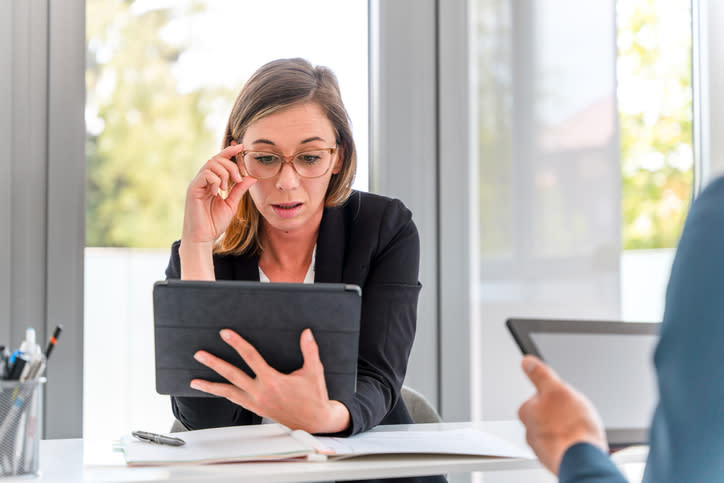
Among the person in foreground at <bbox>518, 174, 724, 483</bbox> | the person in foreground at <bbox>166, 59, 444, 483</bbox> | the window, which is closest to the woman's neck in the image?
the person in foreground at <bbox>166, 59, 444, 483</bbox>

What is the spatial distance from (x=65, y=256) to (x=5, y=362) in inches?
39.0

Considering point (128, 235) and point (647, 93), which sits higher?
point (647, 93)

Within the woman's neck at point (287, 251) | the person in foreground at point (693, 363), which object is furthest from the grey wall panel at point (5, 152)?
the person in foreground at point (693, 363)

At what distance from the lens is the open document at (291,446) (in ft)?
3.47

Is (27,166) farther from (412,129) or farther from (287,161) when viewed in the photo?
(412,129)

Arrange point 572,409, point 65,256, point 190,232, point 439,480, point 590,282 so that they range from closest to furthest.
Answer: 1. point 572,409
2. point 439,480
3. point 190,232
4. point 65,256
5. point 590,282

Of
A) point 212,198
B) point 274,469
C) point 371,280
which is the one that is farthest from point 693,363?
point 212,198

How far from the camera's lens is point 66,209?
1985 mm

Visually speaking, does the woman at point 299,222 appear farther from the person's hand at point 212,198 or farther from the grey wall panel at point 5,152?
the grey wall panel at point 5,152

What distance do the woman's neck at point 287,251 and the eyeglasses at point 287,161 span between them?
0.57ft

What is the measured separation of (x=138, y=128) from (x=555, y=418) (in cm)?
167

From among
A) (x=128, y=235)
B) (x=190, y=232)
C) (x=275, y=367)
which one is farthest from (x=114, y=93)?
(x=275, y=367)

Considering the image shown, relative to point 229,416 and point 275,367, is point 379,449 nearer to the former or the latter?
point 275,367

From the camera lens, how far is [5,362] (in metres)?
1.04
